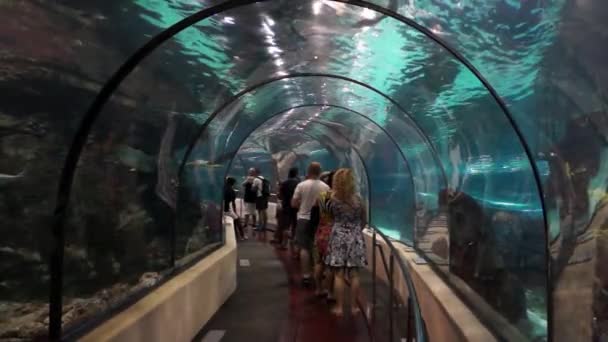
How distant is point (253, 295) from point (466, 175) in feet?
12.8

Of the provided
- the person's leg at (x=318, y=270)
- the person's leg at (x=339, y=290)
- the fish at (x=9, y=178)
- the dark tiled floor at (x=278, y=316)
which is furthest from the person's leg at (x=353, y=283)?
the fish at (x=9, y=178)

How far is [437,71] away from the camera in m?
7.19

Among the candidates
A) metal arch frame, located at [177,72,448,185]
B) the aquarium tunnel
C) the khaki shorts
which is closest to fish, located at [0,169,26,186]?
the aquarium tunnel

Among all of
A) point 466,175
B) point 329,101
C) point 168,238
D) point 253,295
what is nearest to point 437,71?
Answer: point 466,175

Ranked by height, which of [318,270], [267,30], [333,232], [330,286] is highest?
[267,30]

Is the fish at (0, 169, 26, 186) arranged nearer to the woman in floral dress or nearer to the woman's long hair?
the woman's long hair

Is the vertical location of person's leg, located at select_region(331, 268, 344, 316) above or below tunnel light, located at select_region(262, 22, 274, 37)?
below

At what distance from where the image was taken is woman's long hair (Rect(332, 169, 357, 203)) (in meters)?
6.59

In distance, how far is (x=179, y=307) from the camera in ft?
19.9

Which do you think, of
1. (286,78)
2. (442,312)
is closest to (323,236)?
(442,312)

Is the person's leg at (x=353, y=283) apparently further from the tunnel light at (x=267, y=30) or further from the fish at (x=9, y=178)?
the fish at (x=9, y=178)

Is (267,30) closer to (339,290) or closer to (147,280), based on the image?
(147,280)

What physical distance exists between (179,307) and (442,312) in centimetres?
268

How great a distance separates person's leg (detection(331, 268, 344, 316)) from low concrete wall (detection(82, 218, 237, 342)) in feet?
5.28
